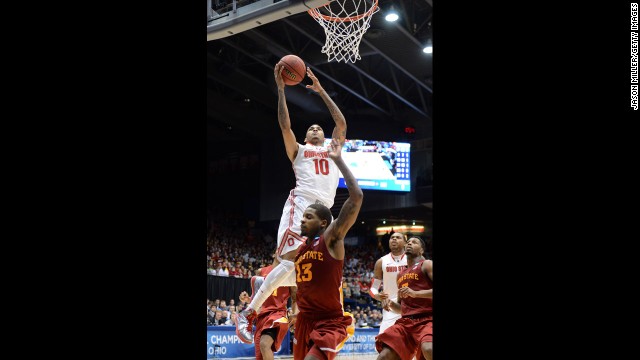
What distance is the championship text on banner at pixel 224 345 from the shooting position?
11219 mm

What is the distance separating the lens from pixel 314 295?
510cm

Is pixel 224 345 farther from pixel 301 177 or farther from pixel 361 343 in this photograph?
pixel 301 177

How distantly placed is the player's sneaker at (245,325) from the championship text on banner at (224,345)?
4898 mm

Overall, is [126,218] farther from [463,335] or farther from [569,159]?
[569,159]

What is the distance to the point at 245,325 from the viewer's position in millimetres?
6426

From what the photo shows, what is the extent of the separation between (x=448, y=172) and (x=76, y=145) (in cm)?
114

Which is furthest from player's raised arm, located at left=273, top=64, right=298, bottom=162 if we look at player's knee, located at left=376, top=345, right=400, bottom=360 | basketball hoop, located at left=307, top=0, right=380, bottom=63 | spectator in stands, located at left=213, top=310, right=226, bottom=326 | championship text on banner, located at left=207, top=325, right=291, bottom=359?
spectator in stands, located at left=213, top=310, right=226, bottom=326

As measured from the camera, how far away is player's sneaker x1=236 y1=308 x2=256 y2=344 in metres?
6.01

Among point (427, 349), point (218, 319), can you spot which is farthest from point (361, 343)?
point (427, 349)

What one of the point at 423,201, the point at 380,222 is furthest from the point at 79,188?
the point at 380,222

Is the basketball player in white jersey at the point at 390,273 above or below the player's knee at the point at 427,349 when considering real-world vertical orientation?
above

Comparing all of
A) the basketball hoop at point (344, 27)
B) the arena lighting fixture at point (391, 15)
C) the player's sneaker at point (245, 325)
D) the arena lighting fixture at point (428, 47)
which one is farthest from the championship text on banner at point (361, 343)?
the player's sneaker at point (245, 325)

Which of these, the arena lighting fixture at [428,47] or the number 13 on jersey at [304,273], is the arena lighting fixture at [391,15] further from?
the number 13 on jersey at [304,273]

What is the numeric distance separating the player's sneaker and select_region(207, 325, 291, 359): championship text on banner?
4898 millimetres
